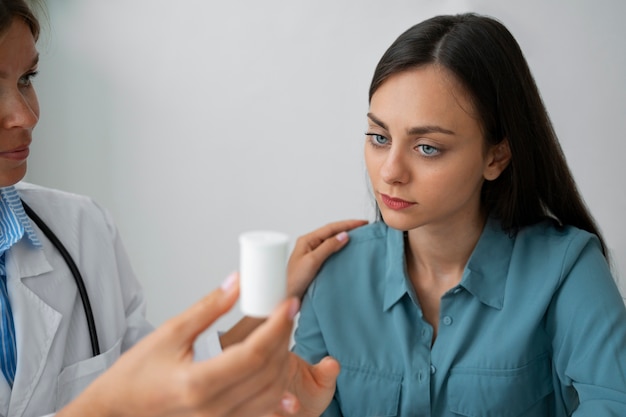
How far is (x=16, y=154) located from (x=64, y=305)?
0.30m

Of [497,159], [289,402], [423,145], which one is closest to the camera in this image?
[289,402]

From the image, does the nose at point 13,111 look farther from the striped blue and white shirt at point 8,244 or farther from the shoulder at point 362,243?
the shoulder at point 362,243

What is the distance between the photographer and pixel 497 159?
4.08ft

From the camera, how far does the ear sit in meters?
1.22

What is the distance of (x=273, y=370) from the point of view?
2.31ft

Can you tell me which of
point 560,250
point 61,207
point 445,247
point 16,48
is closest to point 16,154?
point 16,48

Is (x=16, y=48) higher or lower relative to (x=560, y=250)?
higher

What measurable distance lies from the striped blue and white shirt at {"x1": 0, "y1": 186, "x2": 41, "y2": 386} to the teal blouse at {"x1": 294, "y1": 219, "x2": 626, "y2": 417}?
0.51 metres

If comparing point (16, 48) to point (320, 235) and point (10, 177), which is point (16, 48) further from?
point (320, 235)

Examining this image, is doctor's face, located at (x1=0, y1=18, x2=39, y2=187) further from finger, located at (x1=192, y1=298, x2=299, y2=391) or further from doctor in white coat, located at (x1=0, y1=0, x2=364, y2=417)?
finger, located at (x1=192, y1=298, x2=299, y2=391)

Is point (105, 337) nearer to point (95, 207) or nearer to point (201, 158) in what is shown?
point (95, 207)

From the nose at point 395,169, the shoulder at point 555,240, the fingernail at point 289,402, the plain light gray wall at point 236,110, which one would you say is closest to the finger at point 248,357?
the fingernail at point 289,402

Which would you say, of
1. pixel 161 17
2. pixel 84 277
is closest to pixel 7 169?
pixel 84 277

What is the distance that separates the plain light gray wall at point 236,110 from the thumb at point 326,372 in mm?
883
